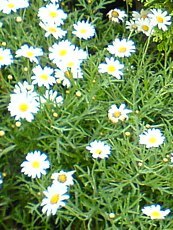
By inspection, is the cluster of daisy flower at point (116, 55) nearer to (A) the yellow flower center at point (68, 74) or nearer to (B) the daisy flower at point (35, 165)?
(A) the yellow flower center at point (68, 74)

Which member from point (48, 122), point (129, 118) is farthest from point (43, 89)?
point (129, 118)

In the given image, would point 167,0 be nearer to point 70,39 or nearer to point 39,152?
point 70,39

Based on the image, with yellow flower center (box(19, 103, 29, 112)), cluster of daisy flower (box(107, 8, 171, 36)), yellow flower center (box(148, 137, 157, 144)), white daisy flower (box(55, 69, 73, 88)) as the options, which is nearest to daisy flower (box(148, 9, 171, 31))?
cluster of daisy flower (box(107, 8, 171, 36))

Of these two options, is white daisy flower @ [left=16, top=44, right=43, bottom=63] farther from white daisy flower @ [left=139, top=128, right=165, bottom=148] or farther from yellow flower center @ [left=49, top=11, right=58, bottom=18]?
white daisy flower @ [left=139, top=128, right=165, bottom=148]

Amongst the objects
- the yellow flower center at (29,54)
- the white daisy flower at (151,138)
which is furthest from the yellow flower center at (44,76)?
the white daisy flower at (151,138)

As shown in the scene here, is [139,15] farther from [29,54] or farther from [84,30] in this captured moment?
[29,54]

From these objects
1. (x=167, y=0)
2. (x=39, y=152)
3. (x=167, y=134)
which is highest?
(x=167, y=0)
